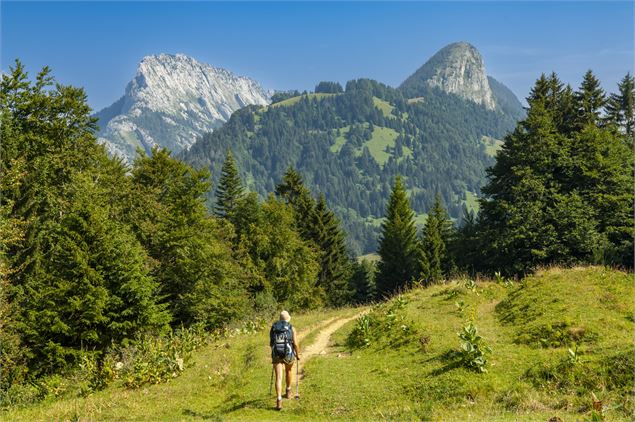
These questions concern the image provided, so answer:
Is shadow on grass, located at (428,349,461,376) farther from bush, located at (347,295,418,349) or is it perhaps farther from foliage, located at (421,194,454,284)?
foliage, located at (421,194,454,284)

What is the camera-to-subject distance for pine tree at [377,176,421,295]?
7700 centimetres

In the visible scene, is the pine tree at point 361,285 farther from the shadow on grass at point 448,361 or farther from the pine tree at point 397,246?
the shadow on grass at point 448,361

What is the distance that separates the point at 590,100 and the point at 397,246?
114 ft

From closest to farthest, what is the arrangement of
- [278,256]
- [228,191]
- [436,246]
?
[278,256] → [228,191] → [436,246]

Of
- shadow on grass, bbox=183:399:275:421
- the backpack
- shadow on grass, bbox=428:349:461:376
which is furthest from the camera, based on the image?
shadow on grass, bbox=428:349:461:376

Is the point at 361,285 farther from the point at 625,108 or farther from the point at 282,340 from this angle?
the point at 282,340

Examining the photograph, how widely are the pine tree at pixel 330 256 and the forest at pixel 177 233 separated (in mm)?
267

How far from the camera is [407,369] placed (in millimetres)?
15648

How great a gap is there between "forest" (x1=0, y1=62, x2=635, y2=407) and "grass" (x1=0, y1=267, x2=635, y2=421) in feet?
10.0

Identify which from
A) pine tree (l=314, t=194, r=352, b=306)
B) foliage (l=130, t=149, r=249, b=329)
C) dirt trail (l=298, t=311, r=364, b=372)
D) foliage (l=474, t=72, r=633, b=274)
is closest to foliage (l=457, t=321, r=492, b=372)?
dirt trail (l=298, t=311, r=364, b=372)

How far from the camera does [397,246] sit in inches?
3066

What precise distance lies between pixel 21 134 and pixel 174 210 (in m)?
12.3

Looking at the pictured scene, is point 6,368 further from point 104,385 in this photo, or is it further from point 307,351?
point 307,351

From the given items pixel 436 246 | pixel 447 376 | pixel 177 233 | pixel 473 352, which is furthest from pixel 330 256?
pixel 447 376
